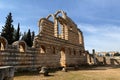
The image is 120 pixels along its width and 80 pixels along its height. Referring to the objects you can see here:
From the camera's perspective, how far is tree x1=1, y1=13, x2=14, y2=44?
3304 centimetres

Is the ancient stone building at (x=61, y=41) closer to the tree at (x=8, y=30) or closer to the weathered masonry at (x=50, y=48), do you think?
the weathered masonry at (x=50, y=48)

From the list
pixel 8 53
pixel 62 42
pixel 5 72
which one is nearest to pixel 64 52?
pixel 62 42

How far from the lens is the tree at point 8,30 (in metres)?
33.0

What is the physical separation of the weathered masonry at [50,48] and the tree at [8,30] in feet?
44.6

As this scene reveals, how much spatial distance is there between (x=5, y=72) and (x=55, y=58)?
593 inches

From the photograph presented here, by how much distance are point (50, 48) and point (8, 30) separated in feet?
58.1

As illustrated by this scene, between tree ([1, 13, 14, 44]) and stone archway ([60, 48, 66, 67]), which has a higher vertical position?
tree ([1, 13, 14, 44])

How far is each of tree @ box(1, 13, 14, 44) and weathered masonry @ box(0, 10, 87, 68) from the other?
1358 centimetres

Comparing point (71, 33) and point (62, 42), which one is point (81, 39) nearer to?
point (71, 33)

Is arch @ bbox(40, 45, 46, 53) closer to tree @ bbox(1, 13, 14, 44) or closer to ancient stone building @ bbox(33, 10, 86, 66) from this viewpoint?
ancient stone building @ bbox(33, 10, 86, 66)

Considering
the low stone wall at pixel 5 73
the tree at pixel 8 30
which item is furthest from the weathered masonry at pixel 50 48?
the tree at pixel 8 30

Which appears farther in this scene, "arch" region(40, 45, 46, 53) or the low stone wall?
"arch" region(40, 45, 46, 53)

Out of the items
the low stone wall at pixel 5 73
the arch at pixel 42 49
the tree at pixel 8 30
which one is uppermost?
the tree at pixel 8 30

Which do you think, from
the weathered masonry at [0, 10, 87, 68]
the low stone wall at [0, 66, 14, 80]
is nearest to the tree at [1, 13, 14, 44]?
the weathered masonry at [0, 10, 87, 68]
